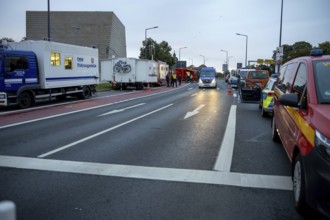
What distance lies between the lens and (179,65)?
281ft

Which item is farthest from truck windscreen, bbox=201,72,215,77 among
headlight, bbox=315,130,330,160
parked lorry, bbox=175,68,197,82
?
headlight, bbox=315,130,330,160

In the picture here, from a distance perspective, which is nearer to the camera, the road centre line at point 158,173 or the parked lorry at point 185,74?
the road centre line at point 158,173

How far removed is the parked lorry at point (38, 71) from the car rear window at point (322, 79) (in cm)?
1377

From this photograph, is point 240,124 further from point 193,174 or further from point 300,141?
point 300,141

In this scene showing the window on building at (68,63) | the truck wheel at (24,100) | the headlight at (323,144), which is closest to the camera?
the headlight at (323,144)

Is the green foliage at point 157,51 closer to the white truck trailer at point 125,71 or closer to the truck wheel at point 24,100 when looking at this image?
the white truck trailer at point 125,71

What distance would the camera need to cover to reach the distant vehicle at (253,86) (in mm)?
14828

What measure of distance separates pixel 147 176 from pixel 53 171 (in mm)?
1615

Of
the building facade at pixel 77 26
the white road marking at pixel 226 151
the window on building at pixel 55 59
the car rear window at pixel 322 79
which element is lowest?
the white road marking at pixel 226 151

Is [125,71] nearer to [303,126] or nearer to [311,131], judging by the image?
[303,126]

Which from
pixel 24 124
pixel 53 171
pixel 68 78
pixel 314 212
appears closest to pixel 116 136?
pixel 53 171

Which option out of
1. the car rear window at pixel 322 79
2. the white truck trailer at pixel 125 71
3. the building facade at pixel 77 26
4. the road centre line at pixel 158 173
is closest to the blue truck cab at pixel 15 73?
the road centre line at pixel 158 173

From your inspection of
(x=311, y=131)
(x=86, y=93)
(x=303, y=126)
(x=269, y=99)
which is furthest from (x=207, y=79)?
(x=311, y=131)

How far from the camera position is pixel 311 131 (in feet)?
12.7
